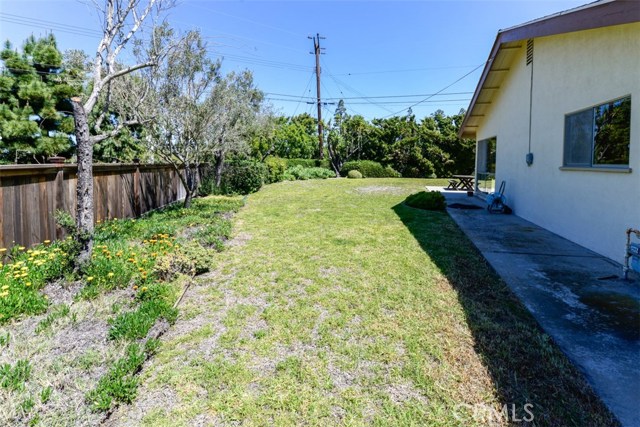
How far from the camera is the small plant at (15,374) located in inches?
86.9

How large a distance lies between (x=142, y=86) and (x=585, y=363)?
29.3ft

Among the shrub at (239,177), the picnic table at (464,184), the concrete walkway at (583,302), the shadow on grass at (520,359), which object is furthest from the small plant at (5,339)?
the picnic table at (464,184)

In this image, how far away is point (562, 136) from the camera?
22.0 feet

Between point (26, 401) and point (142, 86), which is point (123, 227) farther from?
point (26, 401)

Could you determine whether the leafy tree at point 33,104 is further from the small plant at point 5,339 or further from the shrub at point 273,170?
A: the small plant at point 5,339

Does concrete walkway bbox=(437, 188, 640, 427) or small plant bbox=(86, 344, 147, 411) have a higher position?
concrete walkway bbox=(437, 188, 640, 427)

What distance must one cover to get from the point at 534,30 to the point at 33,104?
1713cm

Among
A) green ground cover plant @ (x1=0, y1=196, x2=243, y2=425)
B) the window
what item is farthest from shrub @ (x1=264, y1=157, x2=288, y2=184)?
the window

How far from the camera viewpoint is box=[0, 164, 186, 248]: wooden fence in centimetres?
443

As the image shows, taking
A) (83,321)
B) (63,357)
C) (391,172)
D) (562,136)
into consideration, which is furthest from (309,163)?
(63,357)

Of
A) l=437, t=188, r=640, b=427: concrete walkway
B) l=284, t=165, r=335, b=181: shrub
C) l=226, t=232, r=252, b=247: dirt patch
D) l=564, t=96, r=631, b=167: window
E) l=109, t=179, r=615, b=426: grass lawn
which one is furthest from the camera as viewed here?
l=284, t=165, r=335, b=181: shrub

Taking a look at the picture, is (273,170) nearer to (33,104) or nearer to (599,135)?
(33,104)

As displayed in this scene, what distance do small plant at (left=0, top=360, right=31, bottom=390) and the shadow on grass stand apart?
3.19 metres

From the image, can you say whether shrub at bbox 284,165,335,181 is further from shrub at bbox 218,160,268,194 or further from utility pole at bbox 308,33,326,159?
shrub at bbox 218,160,268,194
